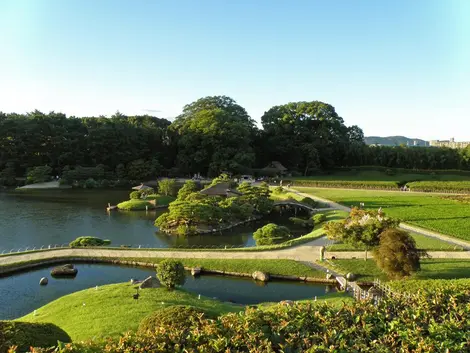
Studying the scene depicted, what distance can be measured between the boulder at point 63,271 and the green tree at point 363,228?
15372 mm

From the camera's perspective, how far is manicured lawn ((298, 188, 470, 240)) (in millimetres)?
31281

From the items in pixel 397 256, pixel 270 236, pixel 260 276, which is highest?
pixel 397 256

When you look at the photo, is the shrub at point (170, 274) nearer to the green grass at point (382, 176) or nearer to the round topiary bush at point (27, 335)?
the round topiary bush at point (27, 335)

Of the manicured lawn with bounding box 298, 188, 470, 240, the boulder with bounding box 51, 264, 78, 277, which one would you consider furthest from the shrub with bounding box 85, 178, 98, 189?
the boulder with bounding box 51, 264, 78, 277

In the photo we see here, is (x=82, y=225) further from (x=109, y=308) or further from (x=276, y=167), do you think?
(x=276, y=167)

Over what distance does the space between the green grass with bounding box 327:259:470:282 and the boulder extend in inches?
589

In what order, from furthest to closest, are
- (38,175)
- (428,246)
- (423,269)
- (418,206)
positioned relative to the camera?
(38,175) < (418,206) < (428,246) < (423,269)

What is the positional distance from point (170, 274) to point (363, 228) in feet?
37.1

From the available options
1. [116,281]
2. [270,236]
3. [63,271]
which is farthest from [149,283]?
[270,236]

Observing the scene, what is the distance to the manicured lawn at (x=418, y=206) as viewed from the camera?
3128cm

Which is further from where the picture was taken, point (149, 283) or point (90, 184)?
point (90, 184)

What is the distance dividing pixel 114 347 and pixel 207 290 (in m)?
13.3

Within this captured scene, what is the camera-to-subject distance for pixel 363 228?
73.3 feet

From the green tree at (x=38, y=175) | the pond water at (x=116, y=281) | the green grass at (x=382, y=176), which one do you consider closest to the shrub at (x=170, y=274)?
→ the pond water at (x=116, y=281)
